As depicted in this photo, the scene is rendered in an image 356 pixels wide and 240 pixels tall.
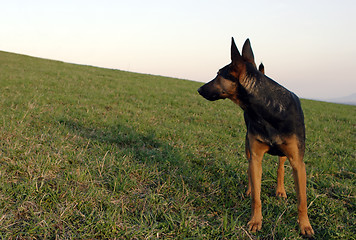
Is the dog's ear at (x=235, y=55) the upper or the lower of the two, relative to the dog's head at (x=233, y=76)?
upper

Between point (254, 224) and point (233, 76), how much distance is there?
197 centimetres

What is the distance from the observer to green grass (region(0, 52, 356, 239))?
10.0ft

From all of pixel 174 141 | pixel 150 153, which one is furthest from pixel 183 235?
pixel 174 141

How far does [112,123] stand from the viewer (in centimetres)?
771

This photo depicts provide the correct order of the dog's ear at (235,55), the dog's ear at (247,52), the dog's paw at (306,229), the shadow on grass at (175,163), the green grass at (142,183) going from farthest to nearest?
the shadow on grass at (175,163), the dog's ear at (247,52), the dog's paw at (306,229), the dog's ear at (235,55), the green grass at (142,183)

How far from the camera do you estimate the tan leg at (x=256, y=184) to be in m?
3.39

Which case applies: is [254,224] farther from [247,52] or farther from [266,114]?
[247,52]

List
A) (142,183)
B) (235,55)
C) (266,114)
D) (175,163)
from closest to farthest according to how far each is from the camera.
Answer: (235,55) → (266,114) → (142,183) → (175,163)

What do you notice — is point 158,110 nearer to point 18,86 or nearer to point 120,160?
point 120,160

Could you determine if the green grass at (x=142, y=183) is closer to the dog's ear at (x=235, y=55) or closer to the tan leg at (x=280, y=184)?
the tan leg at (x=280, y=184)

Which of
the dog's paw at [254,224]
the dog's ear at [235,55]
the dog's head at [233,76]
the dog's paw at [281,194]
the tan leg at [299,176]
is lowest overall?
the dog's paw at [254,224]

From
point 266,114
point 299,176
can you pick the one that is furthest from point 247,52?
point 299,176

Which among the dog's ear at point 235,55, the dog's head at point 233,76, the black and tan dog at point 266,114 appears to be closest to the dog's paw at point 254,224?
the black and tan dog at point 266,114

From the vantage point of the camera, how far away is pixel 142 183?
4219mm
